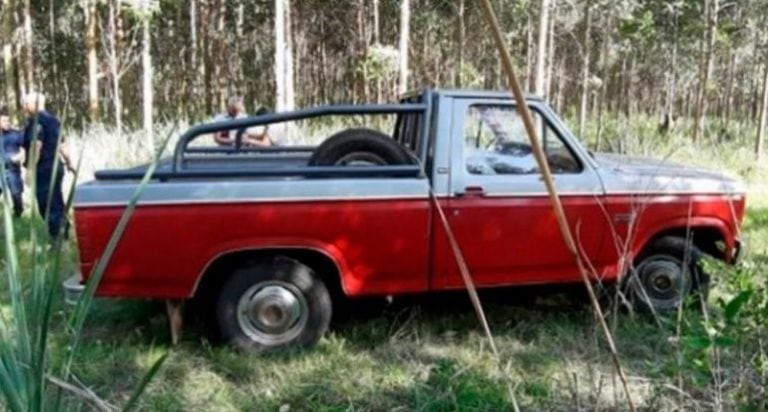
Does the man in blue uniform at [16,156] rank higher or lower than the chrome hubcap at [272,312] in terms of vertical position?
higher

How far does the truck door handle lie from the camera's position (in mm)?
4613

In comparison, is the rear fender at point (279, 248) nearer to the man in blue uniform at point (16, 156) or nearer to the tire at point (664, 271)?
the tire at point (664, 271)

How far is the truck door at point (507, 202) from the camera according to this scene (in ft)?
15.2

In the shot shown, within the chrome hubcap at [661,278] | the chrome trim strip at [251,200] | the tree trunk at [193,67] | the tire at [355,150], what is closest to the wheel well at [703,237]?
the chrome hubcap at [661,278]

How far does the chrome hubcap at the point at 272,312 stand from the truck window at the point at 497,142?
146cm

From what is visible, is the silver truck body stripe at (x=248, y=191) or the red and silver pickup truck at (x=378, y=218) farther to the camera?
the red and silver pickup truck at (x=378, y=218)

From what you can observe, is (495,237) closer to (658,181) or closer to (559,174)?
(559,174)

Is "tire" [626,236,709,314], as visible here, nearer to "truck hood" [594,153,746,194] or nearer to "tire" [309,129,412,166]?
"truck hood" [594,153,746,194]

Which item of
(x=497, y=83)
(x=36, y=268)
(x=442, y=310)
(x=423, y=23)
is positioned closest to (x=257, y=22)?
(x=423, y=23)

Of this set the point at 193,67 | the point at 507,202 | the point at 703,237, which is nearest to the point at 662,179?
the point at 703,237

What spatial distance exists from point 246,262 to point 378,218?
0.89 metres

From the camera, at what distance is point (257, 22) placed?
25.5 m

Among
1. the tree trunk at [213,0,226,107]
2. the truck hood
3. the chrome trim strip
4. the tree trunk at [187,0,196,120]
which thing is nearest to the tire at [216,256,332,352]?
the chrome trim strip

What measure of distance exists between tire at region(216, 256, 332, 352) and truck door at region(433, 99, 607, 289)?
85cm
